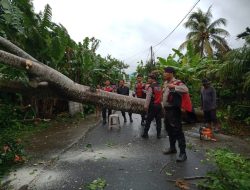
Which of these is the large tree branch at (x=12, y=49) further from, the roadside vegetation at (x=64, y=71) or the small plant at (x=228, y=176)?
the small plant at (x=228, y=176)

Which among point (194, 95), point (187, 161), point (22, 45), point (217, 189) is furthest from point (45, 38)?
point (217, 189)

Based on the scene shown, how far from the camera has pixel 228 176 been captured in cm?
444

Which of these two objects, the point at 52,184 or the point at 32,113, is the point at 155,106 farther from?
the point at 32,113

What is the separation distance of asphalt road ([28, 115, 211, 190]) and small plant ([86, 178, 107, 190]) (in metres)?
0.07

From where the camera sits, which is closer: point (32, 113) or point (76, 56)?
point (32, 113)

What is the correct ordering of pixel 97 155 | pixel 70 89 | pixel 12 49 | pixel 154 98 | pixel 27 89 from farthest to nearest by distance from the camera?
pixel 154 98, pixel 97 155, pixel 12 49, pixel 27 89, pixel 70 89

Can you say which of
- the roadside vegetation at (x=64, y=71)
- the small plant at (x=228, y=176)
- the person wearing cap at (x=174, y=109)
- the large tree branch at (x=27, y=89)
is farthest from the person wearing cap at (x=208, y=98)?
the large tree branch at (x=27, y=89)

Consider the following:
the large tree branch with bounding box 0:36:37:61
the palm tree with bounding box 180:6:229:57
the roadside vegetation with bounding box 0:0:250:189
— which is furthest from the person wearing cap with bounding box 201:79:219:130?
the palm tree with bounding box 180:6:229:57

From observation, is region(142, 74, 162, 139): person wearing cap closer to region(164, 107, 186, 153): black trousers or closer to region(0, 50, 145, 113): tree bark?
region(164, 107, 186, 153): black trousers

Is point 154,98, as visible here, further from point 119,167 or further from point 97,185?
point 97,185

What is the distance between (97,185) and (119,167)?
44.2 inches

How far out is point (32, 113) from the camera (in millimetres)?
13938

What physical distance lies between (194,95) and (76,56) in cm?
589

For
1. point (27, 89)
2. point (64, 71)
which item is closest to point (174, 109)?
point (27, 89)
